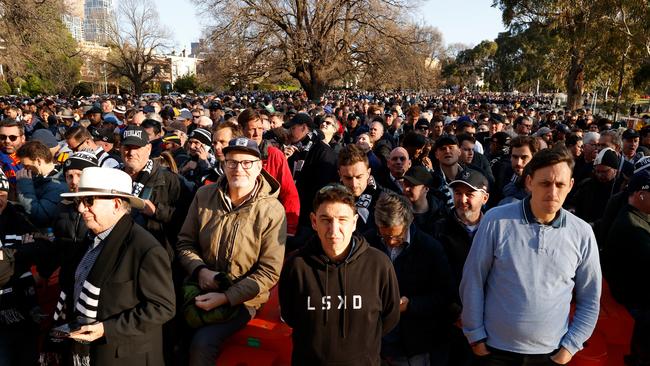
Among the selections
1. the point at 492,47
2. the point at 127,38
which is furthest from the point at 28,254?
the point at 492,47

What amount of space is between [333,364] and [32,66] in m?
22.7

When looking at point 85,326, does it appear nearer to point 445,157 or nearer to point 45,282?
point 45,282

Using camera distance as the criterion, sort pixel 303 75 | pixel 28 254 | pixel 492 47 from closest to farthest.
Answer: pixel 28 254 → pixel 303 75 → pixel 492 47

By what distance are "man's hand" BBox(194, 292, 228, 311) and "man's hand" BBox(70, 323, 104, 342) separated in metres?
0.65

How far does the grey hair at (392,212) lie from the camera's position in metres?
2.97

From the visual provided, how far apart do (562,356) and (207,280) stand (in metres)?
2.23

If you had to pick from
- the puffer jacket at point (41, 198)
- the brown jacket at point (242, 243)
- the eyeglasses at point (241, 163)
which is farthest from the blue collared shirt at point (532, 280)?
the puffer jacket at point (41, 198)

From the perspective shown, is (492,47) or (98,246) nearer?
(98,246)

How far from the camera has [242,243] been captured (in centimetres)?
318

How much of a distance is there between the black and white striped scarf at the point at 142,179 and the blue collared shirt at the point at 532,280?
2725 millimetres

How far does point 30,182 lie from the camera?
4.28m

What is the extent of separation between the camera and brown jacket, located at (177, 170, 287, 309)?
3.19 metres

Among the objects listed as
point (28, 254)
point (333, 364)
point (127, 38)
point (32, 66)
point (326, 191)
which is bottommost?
point (333, 364)

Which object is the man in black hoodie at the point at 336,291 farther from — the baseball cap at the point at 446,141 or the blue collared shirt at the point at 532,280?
the baseball cap at the point at 446,141
